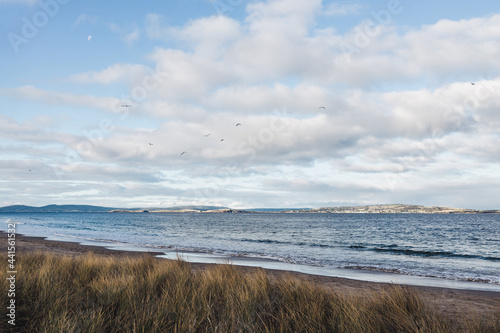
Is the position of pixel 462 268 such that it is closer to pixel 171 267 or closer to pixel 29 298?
pixel 171 267

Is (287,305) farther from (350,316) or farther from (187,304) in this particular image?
(187,304)

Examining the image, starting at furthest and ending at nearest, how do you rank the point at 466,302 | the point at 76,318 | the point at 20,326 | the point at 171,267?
the point at 466,302
the point at 171,267
the point at 20,326
the point at 76,318

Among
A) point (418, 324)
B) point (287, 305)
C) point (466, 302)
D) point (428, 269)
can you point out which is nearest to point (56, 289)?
point (287, 305)

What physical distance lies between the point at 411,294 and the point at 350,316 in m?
1.96

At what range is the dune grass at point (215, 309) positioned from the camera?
5.48 meters

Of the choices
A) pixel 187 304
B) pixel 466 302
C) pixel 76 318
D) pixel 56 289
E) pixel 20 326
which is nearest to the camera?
pixel 76 318

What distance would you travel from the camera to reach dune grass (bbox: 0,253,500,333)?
18.0 ft

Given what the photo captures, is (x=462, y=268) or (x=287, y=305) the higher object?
(x=287, y=305)

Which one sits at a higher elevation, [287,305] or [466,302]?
[287,305]

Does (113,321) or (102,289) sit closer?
(113,321)

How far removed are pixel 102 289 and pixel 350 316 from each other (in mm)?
5243

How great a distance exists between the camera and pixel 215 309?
22.0 feet

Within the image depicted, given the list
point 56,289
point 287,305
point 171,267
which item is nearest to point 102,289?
point 56,289

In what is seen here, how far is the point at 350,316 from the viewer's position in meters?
5.62
